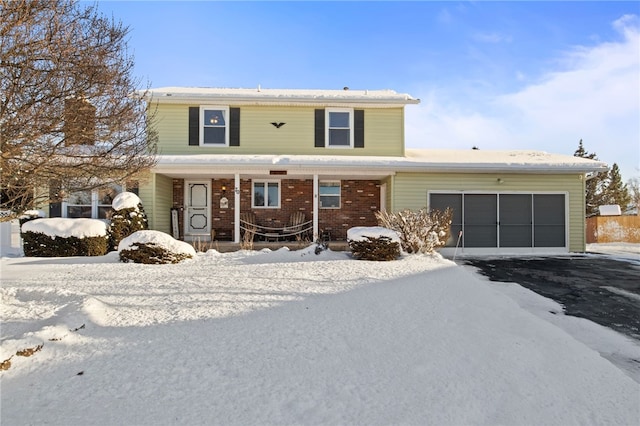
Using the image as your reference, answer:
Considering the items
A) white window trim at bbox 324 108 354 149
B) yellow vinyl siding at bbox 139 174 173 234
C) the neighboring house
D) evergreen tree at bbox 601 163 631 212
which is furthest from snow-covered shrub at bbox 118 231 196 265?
evergreen tree at bbox 601 163 631 212

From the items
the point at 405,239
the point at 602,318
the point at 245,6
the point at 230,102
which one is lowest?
the point at 602,318

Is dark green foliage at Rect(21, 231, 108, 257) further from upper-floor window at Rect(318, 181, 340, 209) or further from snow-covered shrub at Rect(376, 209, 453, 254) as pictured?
snow-covered shrub at Rect(376, 209, 453, 254)

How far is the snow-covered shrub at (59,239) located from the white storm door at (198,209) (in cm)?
376

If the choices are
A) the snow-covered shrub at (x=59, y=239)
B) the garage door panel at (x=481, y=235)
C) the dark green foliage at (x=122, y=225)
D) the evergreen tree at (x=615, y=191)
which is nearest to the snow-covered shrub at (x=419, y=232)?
the garage door panel at (x=481, y=235)

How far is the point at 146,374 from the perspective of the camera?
111 inches

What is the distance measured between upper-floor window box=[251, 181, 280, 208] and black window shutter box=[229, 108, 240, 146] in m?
1.72

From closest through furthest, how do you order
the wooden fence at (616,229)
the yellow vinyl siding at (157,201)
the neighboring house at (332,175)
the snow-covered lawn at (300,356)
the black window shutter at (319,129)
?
the snow-covered lawn at (300,356), the yellow vinyl siding at (157,201), the neighboring house at (332,175), the black window shutter at (319,129), the wooden fence at (616,229)

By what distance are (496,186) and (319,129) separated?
6.26 m

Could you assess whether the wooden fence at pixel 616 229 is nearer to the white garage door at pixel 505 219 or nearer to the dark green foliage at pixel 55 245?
the white garage door at pixel 505 219

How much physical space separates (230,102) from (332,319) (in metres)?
9.97

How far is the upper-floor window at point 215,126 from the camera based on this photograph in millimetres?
12180

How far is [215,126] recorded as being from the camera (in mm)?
12258

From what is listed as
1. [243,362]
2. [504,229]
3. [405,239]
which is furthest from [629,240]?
[243,362]

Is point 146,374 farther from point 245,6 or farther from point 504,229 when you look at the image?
point 504,229
